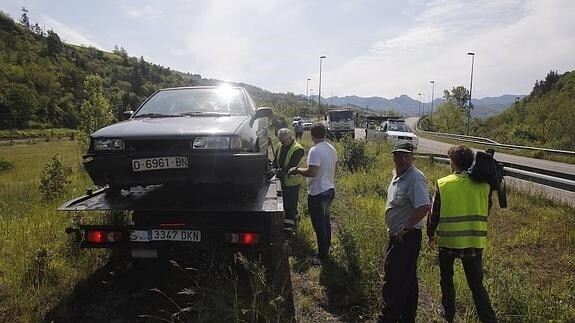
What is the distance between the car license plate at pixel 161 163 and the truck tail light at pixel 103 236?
67cm

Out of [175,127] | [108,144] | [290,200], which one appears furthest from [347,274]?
[108,144]

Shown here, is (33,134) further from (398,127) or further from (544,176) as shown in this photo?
(544,176)

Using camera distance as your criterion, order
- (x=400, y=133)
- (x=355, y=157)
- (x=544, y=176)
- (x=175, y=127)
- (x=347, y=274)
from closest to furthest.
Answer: (x=175, y=127) < (x=347, y=274) < (x=544, y=176) < (x=355, y=157) < (x=400, y=133)

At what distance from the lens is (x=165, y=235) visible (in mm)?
3547

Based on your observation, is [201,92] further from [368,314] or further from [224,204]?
[368,314]

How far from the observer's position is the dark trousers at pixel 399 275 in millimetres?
Result: 3372

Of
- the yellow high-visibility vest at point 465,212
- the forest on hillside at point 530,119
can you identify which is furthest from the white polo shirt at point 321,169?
the forest on hillside at point 530,119

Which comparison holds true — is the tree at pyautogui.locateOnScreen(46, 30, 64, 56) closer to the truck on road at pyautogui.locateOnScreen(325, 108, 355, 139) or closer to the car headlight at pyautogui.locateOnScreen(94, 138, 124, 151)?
the truck on road at pyautogui.locateOnScreen(325, 108, 355, 139)

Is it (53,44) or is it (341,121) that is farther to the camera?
(53,44)

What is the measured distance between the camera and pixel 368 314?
3762mm

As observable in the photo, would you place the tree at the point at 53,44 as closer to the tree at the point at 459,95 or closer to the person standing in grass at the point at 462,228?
the tree at the point at 459,95

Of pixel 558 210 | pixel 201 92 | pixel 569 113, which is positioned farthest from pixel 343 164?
pixel 569 113

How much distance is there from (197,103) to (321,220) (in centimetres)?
212

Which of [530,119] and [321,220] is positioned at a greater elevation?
[530,119]
